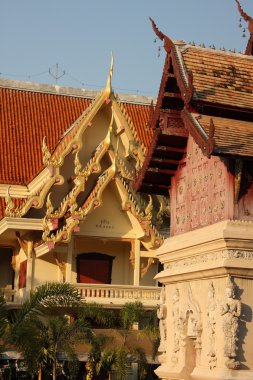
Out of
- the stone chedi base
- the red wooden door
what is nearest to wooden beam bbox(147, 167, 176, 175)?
the stone chedi base

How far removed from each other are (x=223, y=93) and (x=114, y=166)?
10451 millimetres

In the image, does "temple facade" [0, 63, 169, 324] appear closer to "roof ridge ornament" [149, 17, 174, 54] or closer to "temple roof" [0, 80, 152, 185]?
"temple roof" [0, 80, 152, 185]

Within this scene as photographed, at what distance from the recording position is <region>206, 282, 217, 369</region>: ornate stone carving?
12.1 m

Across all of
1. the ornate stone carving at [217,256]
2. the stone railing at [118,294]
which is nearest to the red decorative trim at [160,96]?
the ornate stone carving at [217,256]

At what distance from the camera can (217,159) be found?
12.9 meters

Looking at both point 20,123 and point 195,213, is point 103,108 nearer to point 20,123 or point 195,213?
point 20,123

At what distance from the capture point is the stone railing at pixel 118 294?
22953 mm

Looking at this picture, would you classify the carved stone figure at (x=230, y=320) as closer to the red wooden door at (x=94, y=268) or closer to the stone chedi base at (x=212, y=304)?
the stone chedi base at (x=212, y=304)

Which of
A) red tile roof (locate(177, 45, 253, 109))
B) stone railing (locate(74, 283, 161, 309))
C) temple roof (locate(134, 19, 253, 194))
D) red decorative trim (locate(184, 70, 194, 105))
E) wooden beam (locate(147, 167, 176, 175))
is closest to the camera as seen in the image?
temple roof (locate(134, 19, 253, 194))

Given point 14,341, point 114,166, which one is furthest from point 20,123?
point 14,341

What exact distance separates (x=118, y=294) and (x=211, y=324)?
11.2 meters

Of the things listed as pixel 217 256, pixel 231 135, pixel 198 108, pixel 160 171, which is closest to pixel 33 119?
pixel 160 171

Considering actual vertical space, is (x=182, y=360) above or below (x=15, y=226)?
below

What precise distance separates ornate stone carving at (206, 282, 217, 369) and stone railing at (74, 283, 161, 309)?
10687 millimetres
